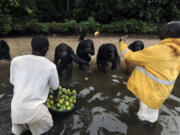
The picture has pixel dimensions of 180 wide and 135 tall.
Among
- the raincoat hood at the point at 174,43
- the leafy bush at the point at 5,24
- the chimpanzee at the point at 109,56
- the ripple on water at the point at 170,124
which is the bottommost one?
the ripple on water at the point at 170,124

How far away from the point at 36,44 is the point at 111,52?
298 cm

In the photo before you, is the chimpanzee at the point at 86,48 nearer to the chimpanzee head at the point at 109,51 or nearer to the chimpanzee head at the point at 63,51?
the chimpanzee head at the point at 109,51

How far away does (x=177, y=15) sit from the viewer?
12266 mm

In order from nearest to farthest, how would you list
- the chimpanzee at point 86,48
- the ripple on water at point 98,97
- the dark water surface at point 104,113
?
the dark water surface at point 104,113 → the ripple on water at point 98,97 → the chimpanzee at point 86,48

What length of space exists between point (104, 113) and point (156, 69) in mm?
1522

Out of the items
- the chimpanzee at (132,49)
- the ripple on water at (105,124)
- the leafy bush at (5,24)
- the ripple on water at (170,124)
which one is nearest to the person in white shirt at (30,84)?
the ripple on water at (105,124)

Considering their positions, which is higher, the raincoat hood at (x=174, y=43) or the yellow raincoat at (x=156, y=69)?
the raincoat hood at (x=174, y=43)

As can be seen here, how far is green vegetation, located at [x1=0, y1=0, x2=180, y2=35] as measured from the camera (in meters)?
9.99

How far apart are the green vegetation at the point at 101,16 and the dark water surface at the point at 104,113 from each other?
18.6 ft

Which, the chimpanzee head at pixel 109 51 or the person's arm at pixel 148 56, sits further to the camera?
the chimpanzee head at pixel 109 51

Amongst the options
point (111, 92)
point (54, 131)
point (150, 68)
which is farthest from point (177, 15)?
point (54, 131)

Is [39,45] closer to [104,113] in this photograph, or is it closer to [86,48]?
[104,113]

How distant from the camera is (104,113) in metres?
3.88

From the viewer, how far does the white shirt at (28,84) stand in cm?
249
